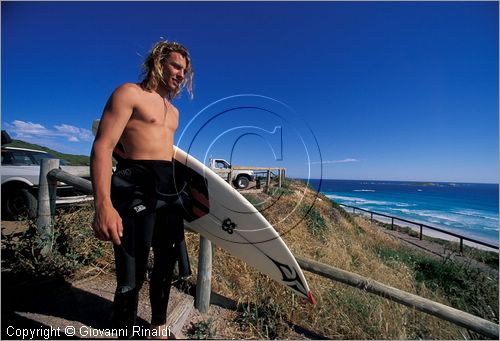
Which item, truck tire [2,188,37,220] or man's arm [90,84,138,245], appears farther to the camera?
truck tire [2,188,37,220]

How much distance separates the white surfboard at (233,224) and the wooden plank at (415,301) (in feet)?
0.77

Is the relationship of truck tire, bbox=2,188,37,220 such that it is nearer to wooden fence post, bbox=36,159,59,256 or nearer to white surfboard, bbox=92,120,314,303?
wooden fence post, bbox=36,159,59,256

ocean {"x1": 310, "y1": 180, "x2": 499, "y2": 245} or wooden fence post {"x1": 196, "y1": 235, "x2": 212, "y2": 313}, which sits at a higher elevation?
wooden fence post {"x1": 196, "y1": 235, "x2": 212, "y2": 313}

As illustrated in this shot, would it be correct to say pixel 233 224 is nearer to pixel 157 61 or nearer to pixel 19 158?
pixel 157 61

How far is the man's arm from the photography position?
1.34m

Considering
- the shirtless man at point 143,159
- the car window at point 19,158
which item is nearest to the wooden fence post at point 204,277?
the shirtless man at point 143,159

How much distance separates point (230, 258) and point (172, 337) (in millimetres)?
1568

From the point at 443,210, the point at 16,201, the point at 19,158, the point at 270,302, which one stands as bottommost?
the point at 443,210

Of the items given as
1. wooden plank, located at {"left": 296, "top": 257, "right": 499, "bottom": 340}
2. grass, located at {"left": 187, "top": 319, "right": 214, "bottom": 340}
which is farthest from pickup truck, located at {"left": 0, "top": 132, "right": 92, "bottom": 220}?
wooden plank, located at {"left": 296, "top": 257, "right": 499, "bottom": 340}

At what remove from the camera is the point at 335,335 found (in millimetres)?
2439

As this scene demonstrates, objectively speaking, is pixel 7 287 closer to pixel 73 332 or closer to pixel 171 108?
pixel 73 332

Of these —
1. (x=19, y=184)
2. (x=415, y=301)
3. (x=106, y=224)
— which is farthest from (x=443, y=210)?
(x=106, y=224)

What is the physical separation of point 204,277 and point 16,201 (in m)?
5.63

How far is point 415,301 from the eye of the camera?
2.05 meters
